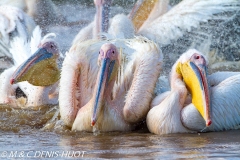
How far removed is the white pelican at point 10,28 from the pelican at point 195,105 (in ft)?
13.3

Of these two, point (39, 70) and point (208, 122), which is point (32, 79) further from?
point (208, 122)

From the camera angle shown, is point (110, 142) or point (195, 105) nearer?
point (110, 142)

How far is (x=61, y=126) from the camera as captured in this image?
6.83m

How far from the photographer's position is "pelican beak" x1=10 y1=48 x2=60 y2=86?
7.78m

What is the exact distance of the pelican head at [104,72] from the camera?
6.20 metres

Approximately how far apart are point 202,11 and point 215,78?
2.68 m

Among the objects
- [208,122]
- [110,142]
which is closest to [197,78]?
[208,122]

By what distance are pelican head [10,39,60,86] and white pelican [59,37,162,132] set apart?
3.61 feet

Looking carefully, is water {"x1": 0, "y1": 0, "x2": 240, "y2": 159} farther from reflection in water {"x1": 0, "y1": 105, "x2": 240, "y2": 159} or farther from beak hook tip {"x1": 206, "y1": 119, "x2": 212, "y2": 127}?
beak hook tip {"x1": 206, "y1": 119, "x2": 212, "y2": 127}

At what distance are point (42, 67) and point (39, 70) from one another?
5cm

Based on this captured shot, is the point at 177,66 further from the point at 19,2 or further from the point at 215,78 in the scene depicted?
the point at 19,2

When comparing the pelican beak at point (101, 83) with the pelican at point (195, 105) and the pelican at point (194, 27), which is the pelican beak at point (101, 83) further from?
the pelican at point (194, 27)

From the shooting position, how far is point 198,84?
6.21 metres

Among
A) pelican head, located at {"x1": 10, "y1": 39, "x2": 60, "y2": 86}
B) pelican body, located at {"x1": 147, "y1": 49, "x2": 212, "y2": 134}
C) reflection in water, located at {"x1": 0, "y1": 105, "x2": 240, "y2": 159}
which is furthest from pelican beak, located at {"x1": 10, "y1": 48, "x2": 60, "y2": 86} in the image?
pelican body, located at {"x1": 147, "y1": 49, "x2": 212, "y2": 134}
